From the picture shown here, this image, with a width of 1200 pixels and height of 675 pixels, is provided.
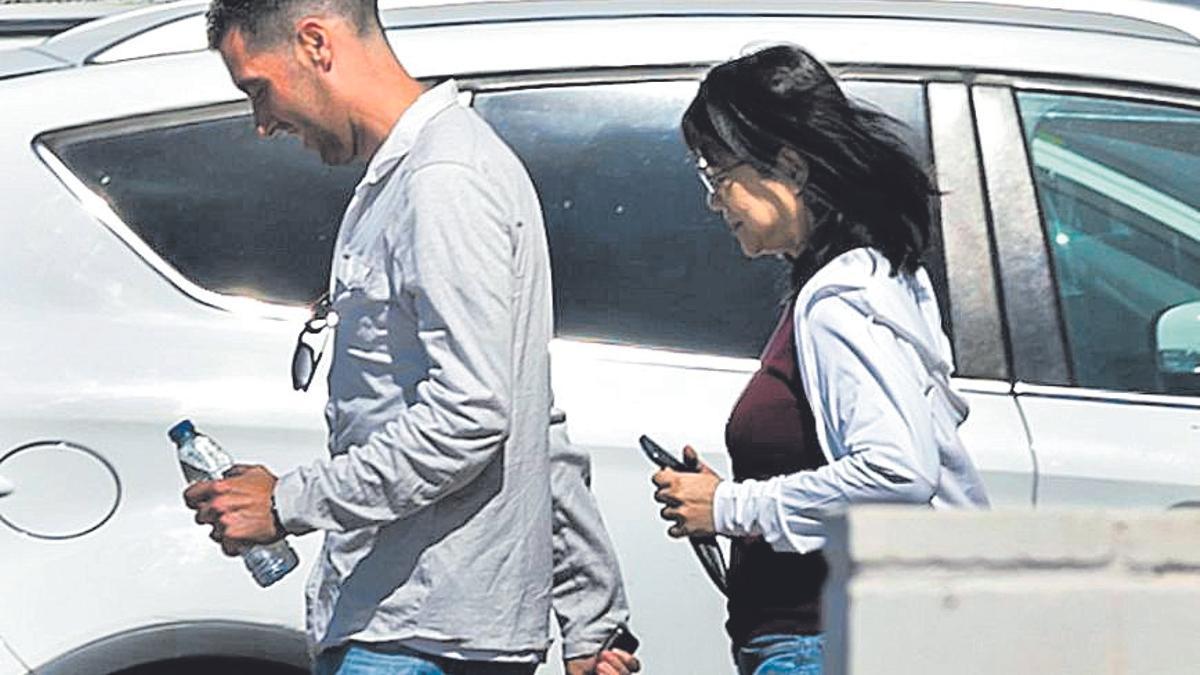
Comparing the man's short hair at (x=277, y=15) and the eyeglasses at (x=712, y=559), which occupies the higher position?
the man's short hair at (x=277, y=15)

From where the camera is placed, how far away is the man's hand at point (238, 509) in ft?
8.84

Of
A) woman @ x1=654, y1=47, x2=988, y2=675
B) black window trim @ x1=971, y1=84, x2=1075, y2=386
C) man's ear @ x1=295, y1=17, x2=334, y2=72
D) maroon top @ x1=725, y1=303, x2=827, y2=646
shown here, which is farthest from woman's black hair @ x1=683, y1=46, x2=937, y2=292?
black window trim @ x1=971, y1=84, x2=1075, y2=386

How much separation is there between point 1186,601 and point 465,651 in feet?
4.23

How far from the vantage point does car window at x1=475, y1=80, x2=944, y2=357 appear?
346 cm

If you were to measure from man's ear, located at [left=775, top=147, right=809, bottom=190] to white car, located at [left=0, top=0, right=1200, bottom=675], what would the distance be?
583 mm

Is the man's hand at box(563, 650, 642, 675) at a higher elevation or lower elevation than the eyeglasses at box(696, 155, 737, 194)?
lower

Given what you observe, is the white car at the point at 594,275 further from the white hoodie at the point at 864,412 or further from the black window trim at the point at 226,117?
the white hoodie at the point at 864,412

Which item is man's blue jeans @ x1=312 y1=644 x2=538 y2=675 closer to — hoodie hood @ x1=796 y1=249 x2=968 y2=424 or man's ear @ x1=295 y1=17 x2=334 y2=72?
hoodie hood @ x1=796 y1=249 x2=968 y2=424

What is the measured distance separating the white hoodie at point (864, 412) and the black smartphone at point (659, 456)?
0.24 meters

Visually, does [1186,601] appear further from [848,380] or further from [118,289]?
[118,289]

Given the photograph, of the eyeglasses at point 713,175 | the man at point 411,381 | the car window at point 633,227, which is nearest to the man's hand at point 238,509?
the man at point 411,381

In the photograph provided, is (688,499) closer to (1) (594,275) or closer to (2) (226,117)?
(1) (594,275)

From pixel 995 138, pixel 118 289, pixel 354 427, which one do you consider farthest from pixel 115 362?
pixel 995 138

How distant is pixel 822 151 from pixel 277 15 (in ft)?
2.32
